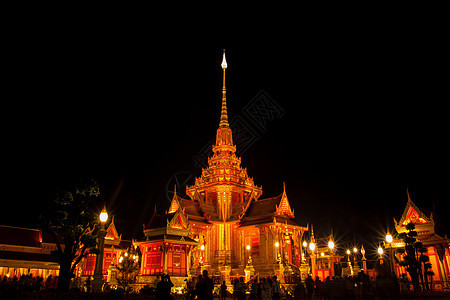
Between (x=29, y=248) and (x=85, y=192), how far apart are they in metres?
20.0

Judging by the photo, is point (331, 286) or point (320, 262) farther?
point (320, 262)

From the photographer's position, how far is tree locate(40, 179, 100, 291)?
2247 centimetres

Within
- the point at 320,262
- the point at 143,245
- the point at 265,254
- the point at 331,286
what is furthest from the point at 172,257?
the point at 320,262

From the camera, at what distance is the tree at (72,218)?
22469mm

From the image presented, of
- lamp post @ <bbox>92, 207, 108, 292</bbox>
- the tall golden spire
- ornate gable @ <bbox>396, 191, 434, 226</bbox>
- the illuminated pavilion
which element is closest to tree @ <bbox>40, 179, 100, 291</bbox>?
lamp post @ <bbox>92, 207, 108, 292</bbox>

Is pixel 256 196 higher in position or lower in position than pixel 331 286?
higher

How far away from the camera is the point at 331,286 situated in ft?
59.2

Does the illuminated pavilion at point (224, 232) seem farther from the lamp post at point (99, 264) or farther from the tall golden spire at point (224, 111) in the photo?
the lamp post at point (99, 264)

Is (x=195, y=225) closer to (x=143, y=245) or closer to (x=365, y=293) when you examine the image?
(x=143, y=245)

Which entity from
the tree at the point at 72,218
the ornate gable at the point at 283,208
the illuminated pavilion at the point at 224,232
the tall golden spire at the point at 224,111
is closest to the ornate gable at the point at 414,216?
the illuminated pavilion at the point at 224,232

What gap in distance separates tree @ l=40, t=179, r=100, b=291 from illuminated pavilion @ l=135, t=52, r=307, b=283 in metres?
11.2

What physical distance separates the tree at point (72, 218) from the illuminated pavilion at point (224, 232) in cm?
1121

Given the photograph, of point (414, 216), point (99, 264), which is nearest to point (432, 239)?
point (414, 216)

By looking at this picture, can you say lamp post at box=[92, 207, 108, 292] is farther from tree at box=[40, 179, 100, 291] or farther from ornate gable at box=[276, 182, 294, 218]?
ornate gable at box=[276, 182, 294, 218]
